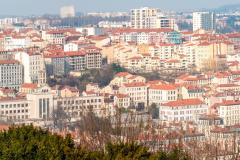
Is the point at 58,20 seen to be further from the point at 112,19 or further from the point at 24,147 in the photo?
the point at 24,147

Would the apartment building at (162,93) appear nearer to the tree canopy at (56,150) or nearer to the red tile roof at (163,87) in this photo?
the red tile roof at (163,87)

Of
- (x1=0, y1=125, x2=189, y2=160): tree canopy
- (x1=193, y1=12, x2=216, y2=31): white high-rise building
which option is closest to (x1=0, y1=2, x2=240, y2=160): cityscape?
(x1=0, y1=125, x2=189, y2=160): tree canopy

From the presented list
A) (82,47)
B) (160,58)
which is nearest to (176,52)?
(160,58)

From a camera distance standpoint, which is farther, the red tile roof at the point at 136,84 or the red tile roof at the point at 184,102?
the red tile roof at the point at 136,84

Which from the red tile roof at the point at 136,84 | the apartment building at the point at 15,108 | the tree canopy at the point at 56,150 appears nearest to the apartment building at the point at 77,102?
the apartment building at the point at 15,108

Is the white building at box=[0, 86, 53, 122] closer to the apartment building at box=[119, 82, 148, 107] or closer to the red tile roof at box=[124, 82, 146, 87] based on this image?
the apartment building at box=[119, 82, 148, 107]

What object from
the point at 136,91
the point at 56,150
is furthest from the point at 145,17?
the point at 56,150
